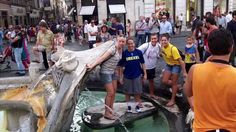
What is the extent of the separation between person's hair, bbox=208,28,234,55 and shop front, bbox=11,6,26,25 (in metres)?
42.8

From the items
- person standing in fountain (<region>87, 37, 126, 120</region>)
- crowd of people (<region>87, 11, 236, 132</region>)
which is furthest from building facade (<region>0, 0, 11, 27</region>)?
person standing in fountain (<region>87, 37, 126, 120</region>)

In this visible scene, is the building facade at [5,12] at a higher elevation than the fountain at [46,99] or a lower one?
higher

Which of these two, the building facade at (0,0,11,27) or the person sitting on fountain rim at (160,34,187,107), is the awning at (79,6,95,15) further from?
the person sitting on fountain rim at (160,34,187,107)

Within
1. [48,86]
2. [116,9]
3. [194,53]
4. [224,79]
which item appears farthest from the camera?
[116,9]

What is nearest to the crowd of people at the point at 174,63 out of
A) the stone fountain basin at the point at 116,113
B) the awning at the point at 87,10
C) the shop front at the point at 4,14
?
the stone fountain basin at the point at 116,113

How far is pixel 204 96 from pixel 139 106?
426cm

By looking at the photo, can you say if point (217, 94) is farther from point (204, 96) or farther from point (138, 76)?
point (138, 76)

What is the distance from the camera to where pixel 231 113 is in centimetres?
264

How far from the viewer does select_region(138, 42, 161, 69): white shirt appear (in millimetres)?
7371

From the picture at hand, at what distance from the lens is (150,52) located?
739 cm

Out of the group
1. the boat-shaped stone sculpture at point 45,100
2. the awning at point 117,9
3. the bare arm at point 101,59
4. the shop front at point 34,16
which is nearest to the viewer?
the boat-shaped stone sculpture at point 45,100

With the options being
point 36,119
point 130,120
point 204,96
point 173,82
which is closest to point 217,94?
point 204,96

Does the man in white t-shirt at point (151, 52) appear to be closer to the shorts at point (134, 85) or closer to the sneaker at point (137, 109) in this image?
the shorts at point (134, 85)

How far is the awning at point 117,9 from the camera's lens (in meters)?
28.4
